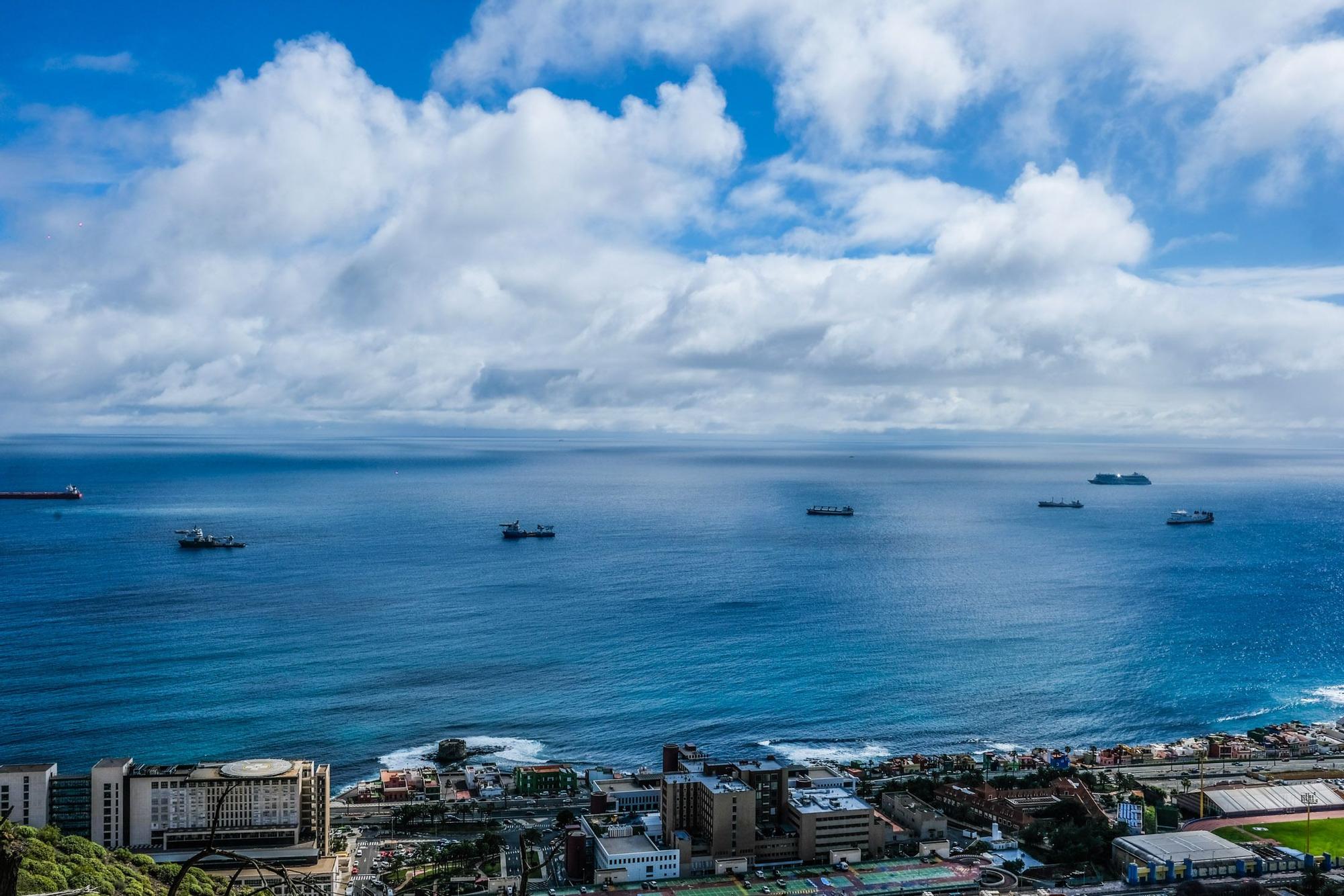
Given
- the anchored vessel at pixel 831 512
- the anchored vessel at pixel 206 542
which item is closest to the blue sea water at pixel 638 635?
the anchored vessel at pixel 206 542

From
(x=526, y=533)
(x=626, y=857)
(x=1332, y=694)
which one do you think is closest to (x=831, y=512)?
(x=526, y=533)

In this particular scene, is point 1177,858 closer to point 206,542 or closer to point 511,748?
point 511,748

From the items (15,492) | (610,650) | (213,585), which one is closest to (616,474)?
(15,492)

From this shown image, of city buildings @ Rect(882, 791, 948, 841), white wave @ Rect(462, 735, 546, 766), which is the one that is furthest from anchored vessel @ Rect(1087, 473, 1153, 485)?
white wave @ Rect(462, 735, 546, 766)

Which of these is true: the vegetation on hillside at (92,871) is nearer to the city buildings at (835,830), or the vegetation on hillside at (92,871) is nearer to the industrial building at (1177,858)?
the city buildings at (835,830)

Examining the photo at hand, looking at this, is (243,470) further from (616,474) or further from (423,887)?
(423,887)

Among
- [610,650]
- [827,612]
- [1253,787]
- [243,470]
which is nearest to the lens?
[1253,787]
